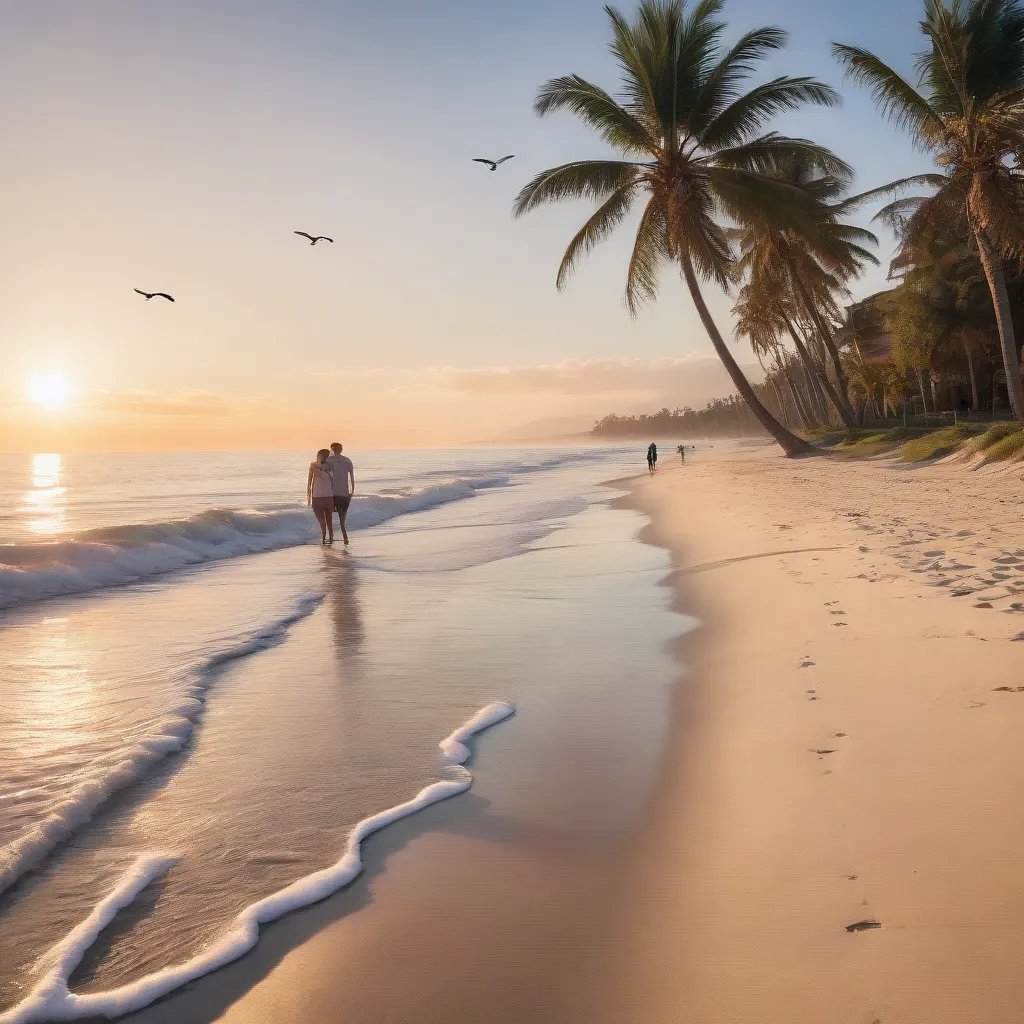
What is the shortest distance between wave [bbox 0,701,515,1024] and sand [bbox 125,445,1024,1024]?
0.24 ft

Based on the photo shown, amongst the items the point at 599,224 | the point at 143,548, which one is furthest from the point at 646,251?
the point at 143,548

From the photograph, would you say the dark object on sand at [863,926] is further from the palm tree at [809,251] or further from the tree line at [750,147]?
the palm tree at [809,251]

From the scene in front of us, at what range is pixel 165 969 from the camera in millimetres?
2430

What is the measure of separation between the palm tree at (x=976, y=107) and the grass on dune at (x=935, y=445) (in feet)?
6.08

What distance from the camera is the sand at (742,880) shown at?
2203 mm

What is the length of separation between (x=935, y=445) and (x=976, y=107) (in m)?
8.63

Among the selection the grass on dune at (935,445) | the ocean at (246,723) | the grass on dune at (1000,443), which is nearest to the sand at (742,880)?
the ocean at (246,723)

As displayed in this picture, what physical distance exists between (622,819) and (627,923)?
0.76m

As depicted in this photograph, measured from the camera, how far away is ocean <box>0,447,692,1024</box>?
2721mm

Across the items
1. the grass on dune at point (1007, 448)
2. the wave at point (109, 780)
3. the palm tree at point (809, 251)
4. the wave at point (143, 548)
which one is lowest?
the wave at point (109, 780)

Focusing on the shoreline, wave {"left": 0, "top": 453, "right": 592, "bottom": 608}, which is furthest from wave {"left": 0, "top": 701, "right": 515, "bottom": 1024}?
wave {"left": 0, "top": 453, "right": 592, "bottom": 608}

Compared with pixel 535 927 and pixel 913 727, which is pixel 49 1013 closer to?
pixel 535 927

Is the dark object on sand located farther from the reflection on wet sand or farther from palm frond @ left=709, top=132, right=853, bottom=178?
palm frond @ left=709, top=132, right=853, bottom=178

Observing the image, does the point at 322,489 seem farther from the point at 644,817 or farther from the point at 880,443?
the point at 880,443
